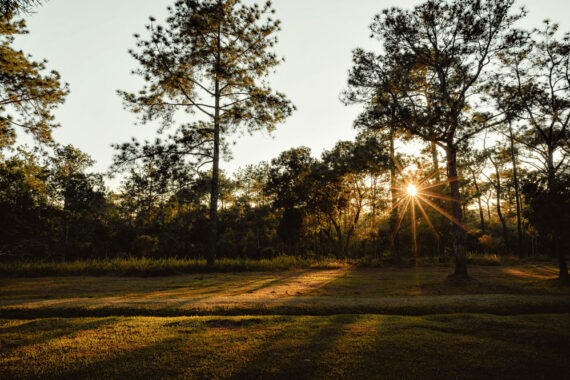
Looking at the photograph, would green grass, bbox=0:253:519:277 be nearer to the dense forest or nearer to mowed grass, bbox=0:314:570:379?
the dense forest

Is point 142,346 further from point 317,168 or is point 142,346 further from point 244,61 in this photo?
point 317,168

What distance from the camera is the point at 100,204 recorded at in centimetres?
4022

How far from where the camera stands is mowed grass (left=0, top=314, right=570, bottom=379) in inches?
133

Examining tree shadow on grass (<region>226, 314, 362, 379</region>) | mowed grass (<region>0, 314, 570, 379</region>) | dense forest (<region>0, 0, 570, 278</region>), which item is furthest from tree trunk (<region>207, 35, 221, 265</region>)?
tree shadow on grass (<region>226, 314, 362, 379</region>)

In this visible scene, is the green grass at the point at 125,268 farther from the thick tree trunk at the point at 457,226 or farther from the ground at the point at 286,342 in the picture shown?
the thick tree trunk at the point at 457,226

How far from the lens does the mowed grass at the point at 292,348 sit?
11.1 ft

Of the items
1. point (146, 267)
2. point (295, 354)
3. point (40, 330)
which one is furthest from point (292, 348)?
point (146, 267)

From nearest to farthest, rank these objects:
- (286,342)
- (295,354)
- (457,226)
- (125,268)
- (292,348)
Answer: (295,354)
(292,348)
(286,342)
(457,226)
(125,268)

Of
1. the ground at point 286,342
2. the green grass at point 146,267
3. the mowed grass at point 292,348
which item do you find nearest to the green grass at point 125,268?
the green grass at point 146,267

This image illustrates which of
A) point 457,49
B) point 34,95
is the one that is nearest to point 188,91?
point 34,95

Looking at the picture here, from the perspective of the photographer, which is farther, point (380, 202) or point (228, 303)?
point (380, 202)

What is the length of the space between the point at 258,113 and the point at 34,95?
35.2 ft

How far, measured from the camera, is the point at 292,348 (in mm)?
4027

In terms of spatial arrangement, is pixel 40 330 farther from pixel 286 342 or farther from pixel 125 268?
pixel 125 268
